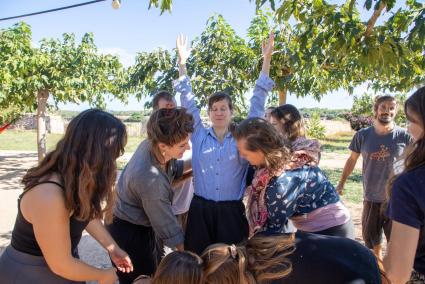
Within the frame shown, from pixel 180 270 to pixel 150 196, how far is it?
84 centimetres

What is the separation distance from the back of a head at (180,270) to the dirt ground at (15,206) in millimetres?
2983

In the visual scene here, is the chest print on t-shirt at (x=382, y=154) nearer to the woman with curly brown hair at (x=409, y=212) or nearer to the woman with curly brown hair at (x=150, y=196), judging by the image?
the woman with curly brown hair at (x=150, y=196)

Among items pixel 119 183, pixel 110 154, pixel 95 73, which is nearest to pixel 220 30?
pixel 95 73

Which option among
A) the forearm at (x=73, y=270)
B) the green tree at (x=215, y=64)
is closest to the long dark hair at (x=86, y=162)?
the forearm at (x=73, y=270)

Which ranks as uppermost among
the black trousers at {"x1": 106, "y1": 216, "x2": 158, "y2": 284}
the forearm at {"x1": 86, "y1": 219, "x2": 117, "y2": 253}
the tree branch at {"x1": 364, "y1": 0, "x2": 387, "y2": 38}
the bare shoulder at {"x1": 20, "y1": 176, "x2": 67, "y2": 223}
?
the tree branch at {"x1": 364, "y1": 0, "x2": 387, "y2": 38}

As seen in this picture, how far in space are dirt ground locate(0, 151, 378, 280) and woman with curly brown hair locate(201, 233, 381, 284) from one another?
3.08m

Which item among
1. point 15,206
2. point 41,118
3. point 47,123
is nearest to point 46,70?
point 41,118

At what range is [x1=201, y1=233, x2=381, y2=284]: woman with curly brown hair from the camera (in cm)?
129

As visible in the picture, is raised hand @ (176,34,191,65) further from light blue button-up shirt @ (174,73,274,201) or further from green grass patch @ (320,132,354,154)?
green grass patch @ (320,132,354,154)

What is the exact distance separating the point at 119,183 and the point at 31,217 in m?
0.97

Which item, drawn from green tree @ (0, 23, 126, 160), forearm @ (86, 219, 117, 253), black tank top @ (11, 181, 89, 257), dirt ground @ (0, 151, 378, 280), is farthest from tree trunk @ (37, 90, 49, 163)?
black tank top @ (11, 181, 89, 257)

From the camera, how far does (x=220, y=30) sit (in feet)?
24.6

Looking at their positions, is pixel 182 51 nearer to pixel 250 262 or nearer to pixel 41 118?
pixel 250 262

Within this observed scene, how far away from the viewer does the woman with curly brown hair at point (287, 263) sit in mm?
1285
